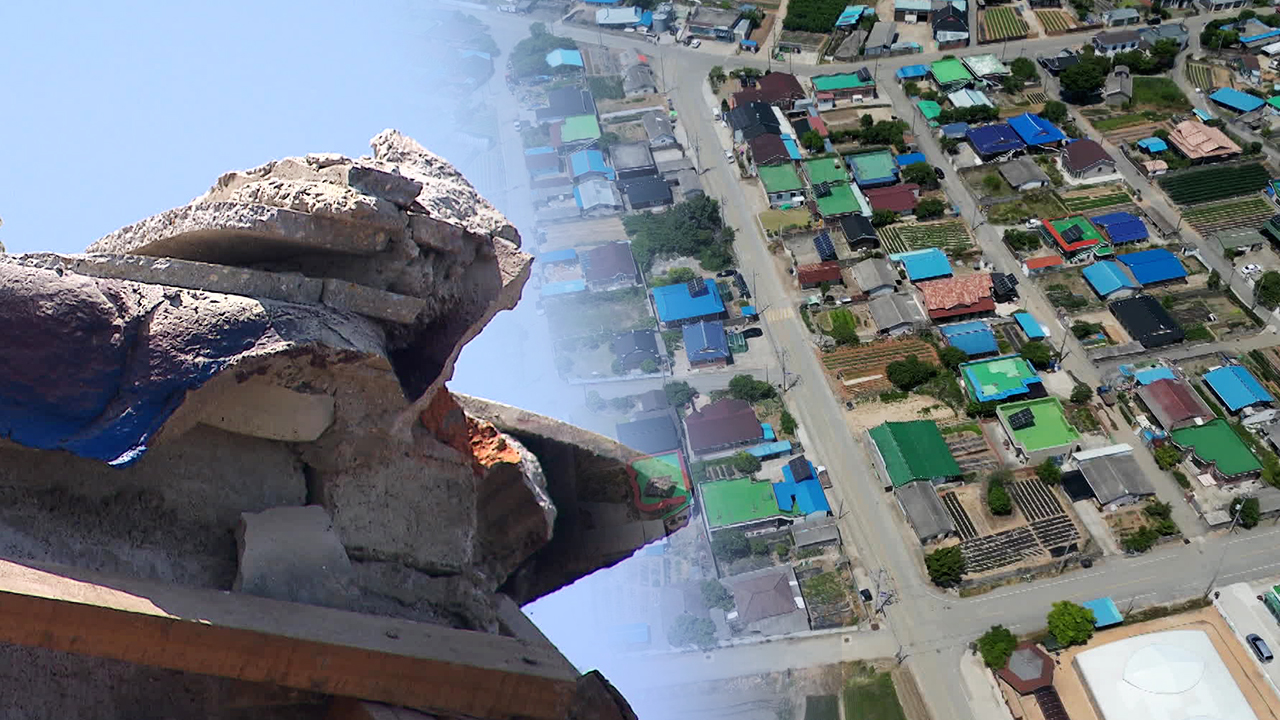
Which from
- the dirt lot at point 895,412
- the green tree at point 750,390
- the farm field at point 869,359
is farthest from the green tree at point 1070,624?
the green tree at point 750,390

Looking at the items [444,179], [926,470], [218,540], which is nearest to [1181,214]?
[926,470]

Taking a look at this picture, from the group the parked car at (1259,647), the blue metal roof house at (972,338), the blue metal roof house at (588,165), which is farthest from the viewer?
the blue metal roof house at (588,165)

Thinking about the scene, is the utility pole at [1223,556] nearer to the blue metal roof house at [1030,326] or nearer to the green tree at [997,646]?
the green tree at [997,646]

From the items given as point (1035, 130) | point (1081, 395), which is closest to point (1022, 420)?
point (1081, 395)

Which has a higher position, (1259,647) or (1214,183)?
(1214,183)

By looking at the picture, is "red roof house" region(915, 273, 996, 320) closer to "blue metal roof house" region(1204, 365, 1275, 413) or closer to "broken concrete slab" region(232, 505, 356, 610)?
"blue metal roof house" region(1204, 365, 1275, 413)

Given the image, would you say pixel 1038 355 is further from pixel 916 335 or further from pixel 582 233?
pixel 582 233

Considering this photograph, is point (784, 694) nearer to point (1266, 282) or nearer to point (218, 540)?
point (218, 540)

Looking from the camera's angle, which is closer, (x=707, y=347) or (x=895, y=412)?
(x=895, y=412)
